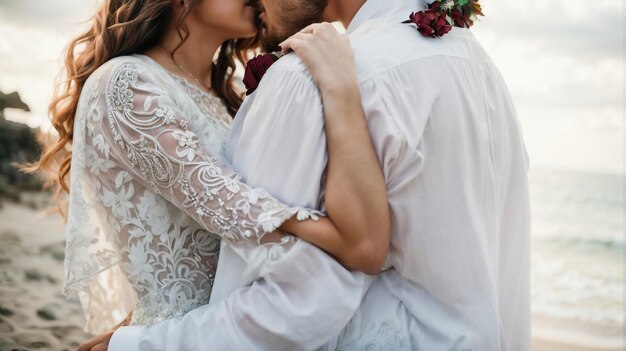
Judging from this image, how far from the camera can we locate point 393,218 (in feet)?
6.84

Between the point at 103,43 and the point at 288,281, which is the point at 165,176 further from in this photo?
the point at 103,43

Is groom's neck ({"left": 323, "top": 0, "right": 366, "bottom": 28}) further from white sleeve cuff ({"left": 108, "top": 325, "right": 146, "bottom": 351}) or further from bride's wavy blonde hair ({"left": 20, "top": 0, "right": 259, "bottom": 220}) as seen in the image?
white sleeve cuff ({"left": 108, "top": 325, "right": 146, "bottom": 351})

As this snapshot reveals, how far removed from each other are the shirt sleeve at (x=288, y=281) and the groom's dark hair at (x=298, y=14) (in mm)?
500

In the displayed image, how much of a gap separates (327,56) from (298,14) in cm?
58

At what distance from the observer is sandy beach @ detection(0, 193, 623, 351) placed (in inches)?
236

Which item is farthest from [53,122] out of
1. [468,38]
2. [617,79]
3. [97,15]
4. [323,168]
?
[617,79]

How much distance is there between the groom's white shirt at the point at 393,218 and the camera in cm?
199

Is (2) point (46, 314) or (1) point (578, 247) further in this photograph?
(1) point (578, 247)

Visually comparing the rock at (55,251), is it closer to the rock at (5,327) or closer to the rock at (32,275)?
the rock at (32,275)

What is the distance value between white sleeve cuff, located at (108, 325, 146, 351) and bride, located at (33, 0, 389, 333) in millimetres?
342

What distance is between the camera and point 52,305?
7270mm

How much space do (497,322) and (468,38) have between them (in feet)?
2.91

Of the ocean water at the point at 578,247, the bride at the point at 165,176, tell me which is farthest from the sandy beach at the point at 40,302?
the bride at the point at 165,176

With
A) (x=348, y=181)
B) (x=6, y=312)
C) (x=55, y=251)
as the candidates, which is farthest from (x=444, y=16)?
(x=55, y=251)
